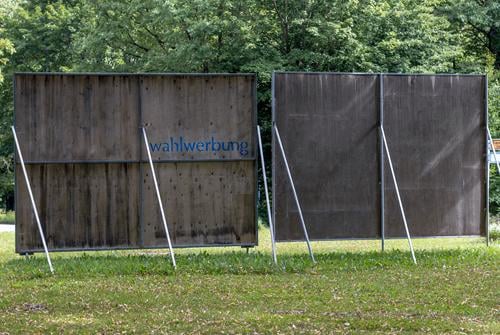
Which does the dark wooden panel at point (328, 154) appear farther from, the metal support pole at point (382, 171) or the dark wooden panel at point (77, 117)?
the dark wooden panel at point (77, 117)

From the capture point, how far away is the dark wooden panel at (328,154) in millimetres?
15492

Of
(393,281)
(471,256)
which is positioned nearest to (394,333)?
(393,281)

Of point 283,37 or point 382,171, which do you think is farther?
point 283,37

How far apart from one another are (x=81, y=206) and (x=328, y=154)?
4.62m

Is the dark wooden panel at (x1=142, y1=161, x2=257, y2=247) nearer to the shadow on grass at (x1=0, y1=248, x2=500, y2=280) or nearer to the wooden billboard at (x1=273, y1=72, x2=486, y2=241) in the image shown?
the shadow on grass at (x1=0, y1=248, x2=500, y2=280)

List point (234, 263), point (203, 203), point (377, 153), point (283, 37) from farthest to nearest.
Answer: point (283, 37) → point (377, 153) → point (203, 203) → point (234, 263)

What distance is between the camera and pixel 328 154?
51.7 ft

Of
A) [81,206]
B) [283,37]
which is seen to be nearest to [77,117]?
[81,206]

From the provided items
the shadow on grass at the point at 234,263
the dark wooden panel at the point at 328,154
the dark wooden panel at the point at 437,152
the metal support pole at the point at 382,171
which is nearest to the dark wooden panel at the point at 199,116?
the dark wooden panel at the point at 328,154

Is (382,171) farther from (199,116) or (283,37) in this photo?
(283,37)

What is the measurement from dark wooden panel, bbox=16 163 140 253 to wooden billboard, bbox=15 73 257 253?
18 millimetres

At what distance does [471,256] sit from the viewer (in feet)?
50.4

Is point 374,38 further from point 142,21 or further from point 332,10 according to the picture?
point 142,21

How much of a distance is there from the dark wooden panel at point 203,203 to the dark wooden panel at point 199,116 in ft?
0.91
